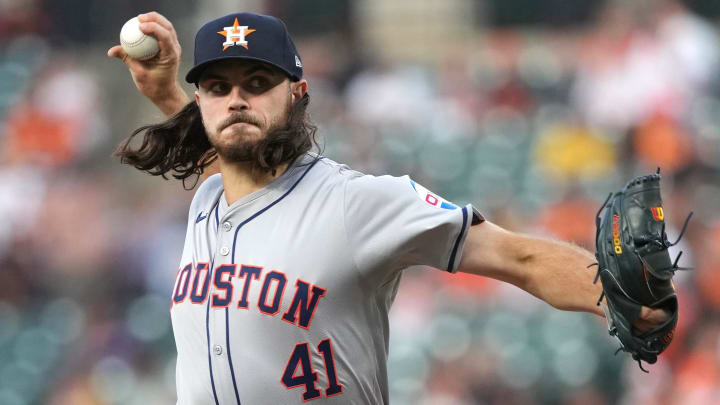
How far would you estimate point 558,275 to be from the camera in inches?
99.3

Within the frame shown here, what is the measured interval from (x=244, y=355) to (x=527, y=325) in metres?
4.09

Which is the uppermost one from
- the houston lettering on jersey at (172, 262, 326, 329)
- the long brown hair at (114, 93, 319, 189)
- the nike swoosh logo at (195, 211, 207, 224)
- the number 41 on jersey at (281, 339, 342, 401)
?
the long brown hair at (114, 93, 319, 189)

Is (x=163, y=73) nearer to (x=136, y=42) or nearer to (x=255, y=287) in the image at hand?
(x=136, y=42)

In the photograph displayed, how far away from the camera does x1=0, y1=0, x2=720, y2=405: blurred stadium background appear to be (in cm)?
635

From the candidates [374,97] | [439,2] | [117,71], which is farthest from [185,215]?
[439,2]

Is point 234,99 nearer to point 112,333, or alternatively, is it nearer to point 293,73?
point 293,73

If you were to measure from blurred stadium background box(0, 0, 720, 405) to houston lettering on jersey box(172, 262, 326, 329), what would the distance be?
149 inches

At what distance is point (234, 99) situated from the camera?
269 cm

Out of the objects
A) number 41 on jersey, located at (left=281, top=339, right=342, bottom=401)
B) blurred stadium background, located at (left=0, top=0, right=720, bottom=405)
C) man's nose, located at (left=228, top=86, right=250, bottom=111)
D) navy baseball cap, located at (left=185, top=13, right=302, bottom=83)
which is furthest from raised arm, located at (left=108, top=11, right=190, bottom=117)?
blurred stadium background, located at (left=0, top=0, right=720, bottom=405)

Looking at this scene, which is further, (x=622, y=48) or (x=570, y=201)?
(x=622, y=48)

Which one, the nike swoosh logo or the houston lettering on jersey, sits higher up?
the nike swoosh logo

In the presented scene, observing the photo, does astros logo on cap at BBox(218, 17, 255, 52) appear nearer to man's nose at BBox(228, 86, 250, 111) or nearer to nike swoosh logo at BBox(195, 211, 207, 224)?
man's nose at BBox(228, 86, 250, 111)

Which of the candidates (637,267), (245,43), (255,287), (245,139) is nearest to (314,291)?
(255,287)

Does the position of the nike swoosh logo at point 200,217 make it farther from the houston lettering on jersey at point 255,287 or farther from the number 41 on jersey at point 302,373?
the number 41 on jersey at point 302,373
